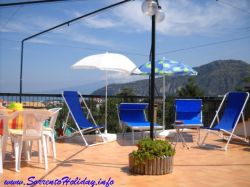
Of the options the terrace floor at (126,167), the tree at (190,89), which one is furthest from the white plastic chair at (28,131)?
the tree at (190,89)

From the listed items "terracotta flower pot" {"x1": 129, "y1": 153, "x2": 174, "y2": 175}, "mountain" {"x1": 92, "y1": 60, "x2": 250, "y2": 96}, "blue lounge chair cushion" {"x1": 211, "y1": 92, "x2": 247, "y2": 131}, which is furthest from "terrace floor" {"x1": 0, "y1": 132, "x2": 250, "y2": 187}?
"mountain" {"x1": 92, "y1": 60, "x2": 250, "y2": 96}

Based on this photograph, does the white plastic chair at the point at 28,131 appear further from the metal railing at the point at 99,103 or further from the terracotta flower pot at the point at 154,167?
the metal railing at the point at 99,103

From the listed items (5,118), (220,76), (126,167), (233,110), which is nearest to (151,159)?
(126,167)

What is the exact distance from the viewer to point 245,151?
6.12m

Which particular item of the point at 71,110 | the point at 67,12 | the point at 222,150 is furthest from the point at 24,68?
the point at 222,150

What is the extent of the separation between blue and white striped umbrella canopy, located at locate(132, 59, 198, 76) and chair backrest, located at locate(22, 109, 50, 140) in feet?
10.8

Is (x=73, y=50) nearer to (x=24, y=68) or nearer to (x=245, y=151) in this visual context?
(x=24, y=68)

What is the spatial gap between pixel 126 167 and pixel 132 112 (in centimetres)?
295

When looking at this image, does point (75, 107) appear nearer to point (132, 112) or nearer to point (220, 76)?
point (132, 112)

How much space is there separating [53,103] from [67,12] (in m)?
3.74

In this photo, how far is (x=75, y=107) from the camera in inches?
273

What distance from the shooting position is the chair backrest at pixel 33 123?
433 cm

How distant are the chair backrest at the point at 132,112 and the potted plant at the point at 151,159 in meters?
3.21

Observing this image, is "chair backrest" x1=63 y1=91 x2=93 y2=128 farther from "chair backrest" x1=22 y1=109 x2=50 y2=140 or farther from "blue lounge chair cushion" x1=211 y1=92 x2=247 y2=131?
"blue lounge chair cushion" x1=211 y1=92 x2=247 y2=131
